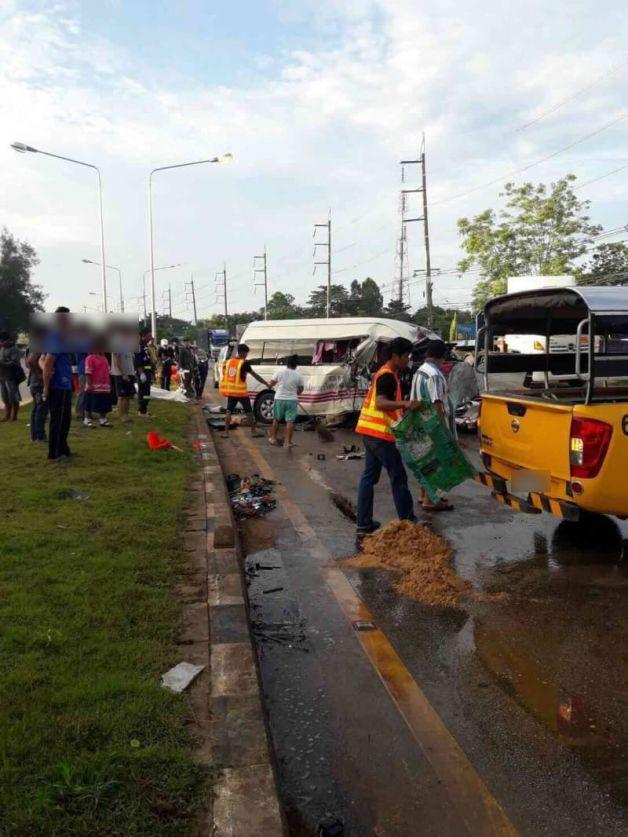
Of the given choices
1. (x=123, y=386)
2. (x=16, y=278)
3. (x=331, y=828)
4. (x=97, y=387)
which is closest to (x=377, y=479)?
(x=331, y=828)

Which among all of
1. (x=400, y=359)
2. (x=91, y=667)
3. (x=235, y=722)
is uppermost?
(x=400, y=359)

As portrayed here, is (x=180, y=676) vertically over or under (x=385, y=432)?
under

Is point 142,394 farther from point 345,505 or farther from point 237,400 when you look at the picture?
point 345,505

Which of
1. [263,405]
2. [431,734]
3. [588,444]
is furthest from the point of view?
[263,405]

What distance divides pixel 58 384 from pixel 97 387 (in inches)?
123

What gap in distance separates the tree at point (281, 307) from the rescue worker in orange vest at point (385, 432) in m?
76.9

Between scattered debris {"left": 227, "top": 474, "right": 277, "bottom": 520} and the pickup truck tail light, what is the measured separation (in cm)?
340

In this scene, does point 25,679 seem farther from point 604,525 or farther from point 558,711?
point 604,525

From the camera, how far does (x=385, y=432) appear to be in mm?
5941

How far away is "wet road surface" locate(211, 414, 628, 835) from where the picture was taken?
2545 millimetres

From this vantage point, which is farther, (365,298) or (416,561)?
(365,298)

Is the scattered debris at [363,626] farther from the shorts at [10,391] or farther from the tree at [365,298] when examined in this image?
the tree at [365,298]

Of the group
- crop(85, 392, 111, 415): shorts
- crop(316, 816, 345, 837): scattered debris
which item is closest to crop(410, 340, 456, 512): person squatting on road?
crop(316, 816, 345, 837): scattered debris

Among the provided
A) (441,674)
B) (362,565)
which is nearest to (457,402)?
(362,565)
